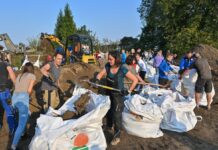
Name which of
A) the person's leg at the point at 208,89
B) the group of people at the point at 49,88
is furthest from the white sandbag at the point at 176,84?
the group of people at the point at 49,88

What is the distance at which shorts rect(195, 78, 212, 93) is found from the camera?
7.67 meters

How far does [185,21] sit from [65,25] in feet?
72.3

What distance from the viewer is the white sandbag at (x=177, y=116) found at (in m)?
5.94

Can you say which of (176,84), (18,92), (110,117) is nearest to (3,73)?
(18,92)

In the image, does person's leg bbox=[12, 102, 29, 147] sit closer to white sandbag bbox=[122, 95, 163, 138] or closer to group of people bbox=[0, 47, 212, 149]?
group of people bbox=[0, 47, 212, 149]

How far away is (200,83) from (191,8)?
1935cm

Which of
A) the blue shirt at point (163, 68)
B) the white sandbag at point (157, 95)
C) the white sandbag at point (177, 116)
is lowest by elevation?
the white sandbag at point (177, 116)

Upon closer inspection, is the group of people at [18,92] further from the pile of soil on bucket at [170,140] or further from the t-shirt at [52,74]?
the pile of soil on bucket at [170,140]

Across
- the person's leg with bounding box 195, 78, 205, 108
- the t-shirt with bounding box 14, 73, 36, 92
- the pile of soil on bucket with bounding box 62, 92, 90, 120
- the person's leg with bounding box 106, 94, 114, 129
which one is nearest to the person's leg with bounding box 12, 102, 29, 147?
the t-shirt with bounding box 14, 73, 36, 92

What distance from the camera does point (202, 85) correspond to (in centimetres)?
768

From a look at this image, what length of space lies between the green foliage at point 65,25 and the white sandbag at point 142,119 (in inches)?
1506

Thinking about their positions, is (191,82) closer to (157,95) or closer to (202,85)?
(202,85)

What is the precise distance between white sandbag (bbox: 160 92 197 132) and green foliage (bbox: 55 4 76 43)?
37861mm

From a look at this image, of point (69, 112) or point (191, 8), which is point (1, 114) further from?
point (191, 8)
